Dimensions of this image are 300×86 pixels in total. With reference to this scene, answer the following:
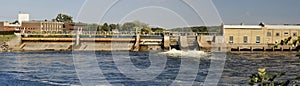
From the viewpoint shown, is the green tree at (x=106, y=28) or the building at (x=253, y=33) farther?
the green tree at (x=106, y=28)

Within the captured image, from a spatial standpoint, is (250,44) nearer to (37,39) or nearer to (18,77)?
(37,39)

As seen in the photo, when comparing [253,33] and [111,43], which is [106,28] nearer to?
[111,43]

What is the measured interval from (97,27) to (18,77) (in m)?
98.6

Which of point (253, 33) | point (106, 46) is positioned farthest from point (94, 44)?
point (253, 33)

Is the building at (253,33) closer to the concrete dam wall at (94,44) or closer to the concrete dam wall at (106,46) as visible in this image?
the concrete dam wall at (94,44)

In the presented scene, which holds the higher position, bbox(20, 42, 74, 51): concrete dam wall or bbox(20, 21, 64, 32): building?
bbox(20, 21, 64, 32): building

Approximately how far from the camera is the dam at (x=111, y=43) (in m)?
60.7

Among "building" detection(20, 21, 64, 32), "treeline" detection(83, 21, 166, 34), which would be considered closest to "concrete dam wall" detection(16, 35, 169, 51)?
"treeline" detection(83, 21, 166, 34)

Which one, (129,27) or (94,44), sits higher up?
(129,27)

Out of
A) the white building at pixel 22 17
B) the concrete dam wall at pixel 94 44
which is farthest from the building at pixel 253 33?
the white building at pixel 22 17

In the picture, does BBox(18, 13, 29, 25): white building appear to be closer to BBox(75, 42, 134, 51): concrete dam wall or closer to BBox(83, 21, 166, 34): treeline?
BBox(83, 21, 166, 34): treeline

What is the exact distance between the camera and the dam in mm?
60719

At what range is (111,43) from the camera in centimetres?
6253

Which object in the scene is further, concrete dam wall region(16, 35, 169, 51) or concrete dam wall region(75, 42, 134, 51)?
concrete dam wall region(16, 35, 169, 51)
